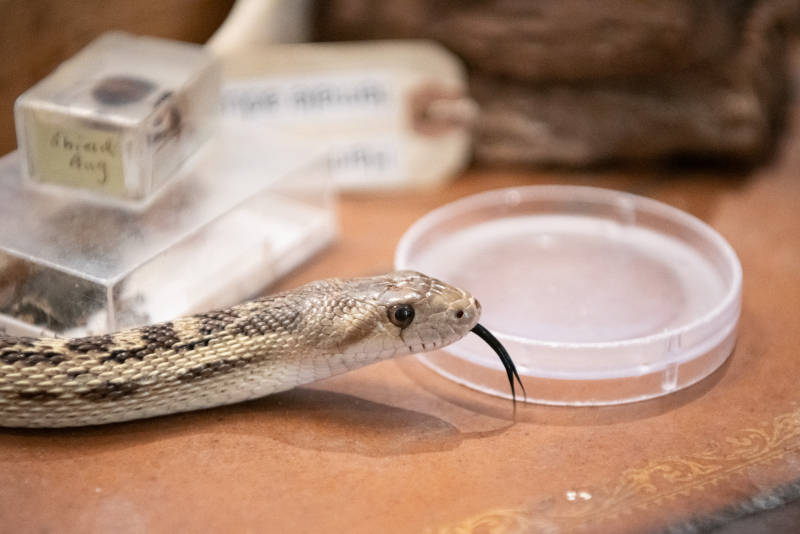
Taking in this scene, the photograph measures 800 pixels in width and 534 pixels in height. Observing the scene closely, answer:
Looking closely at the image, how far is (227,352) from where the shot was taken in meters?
1.82

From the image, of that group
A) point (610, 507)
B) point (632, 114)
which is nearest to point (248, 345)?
point (610, 507)

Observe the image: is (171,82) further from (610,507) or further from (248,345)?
(610,507)

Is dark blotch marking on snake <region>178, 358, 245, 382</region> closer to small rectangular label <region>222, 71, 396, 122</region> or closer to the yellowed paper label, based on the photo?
the yellowed paper label

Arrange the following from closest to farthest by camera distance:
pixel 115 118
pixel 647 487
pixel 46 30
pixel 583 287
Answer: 1. pixel 647 487
2. pixel 115 118
3. pixel 46 30
4. pixel 583 287

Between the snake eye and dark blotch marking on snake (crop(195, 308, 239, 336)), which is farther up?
the snake eye

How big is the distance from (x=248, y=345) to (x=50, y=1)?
1216 mm

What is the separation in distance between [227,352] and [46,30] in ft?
3.83

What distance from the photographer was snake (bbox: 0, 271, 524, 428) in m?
1.75

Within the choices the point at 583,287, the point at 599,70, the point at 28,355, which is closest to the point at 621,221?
the point at 583,287

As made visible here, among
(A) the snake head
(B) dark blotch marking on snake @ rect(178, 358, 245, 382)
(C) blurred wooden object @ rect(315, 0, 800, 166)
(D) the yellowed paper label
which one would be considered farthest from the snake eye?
(C) blurred wooden object @ rect(315, 0, 800, 166)

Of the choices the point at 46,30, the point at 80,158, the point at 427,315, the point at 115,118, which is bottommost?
the point at 427,315

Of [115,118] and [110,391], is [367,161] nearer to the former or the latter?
[115,118]

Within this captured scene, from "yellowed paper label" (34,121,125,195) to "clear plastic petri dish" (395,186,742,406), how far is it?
804 mm

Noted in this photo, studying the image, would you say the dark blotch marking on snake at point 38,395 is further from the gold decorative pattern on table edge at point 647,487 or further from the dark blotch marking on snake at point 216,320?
the gold decorative pattern on table edge at point 647,487
